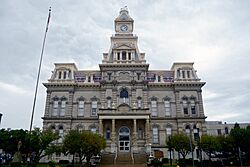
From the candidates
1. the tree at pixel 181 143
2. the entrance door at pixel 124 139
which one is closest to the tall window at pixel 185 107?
the tree at pixel 181 143

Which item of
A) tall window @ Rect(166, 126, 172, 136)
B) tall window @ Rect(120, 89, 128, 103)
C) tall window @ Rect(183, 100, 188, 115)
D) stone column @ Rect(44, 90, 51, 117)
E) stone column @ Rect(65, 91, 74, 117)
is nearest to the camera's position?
tall window @ Rect(166, 126, 172, 136)

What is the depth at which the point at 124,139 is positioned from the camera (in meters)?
44.5

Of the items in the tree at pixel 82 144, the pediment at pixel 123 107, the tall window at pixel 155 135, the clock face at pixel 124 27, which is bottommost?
the tree at pixel 82 144

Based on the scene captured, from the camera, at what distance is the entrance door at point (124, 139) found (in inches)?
1735

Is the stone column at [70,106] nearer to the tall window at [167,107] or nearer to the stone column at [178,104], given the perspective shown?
the tall window at [167,107]

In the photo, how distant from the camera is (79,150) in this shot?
3136 centimetres

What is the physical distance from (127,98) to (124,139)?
7.87 metres

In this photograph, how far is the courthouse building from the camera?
4484 centimetres

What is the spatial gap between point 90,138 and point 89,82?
20.1m

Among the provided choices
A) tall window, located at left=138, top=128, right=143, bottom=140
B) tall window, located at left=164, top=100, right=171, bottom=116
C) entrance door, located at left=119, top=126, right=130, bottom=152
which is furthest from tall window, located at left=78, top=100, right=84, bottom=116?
tall window, located at left=164, top=100, right=171, bottom=116

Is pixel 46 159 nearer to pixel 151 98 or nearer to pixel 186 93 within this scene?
pixel 151 98

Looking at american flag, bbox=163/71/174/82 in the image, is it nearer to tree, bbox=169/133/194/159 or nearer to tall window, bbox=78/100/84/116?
tree, bbox=169/133/194/159

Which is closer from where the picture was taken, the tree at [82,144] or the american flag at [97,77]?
the tree at [82,144]

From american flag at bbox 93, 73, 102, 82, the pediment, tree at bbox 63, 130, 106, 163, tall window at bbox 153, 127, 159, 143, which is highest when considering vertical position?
american flag at bbox 93, 73, 102, 82
